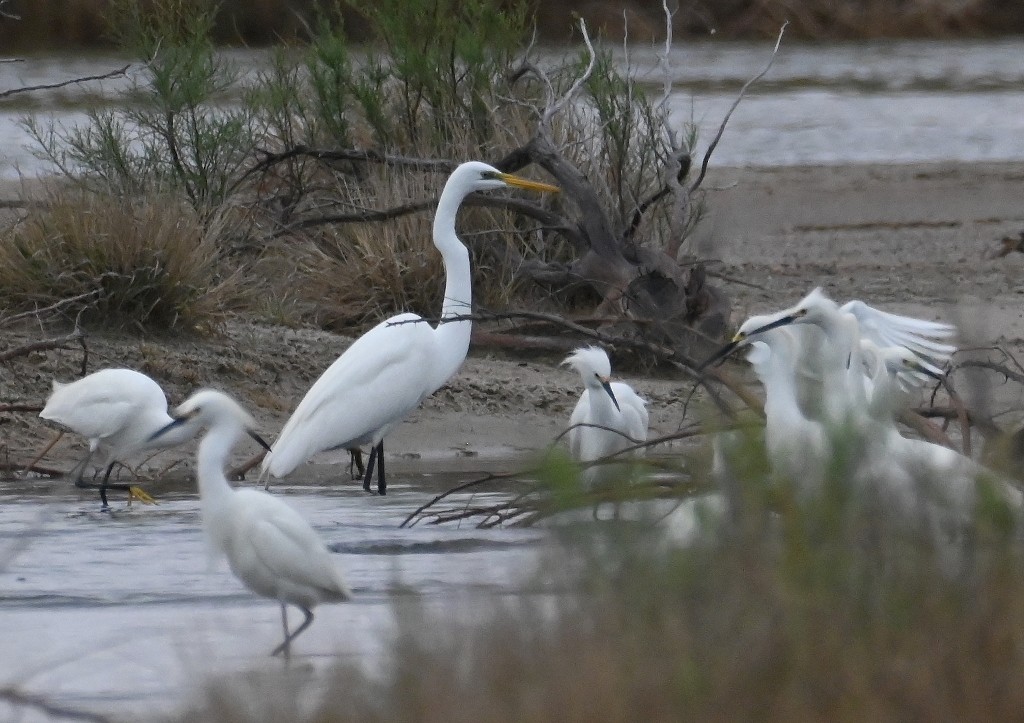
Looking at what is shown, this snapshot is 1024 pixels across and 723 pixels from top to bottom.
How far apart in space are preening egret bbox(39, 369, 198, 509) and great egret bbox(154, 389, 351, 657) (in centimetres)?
249

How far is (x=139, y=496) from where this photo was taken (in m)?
7.73

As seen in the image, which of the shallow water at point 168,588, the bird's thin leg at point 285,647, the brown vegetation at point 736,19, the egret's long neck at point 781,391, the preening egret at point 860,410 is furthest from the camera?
the brown vegetation at point 736,19

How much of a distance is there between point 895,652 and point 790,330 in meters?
3.49

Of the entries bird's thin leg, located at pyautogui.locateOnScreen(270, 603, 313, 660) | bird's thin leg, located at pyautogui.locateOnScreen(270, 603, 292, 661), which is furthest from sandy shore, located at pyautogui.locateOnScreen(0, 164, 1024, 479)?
bird's thin leg, located at pyautogui.locateOnScreen(270, 603, 292, 661)

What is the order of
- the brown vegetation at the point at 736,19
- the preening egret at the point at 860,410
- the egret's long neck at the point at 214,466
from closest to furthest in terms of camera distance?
the preening egret at the point at 860,410 < the egret's long neck at the point at 214,466 < the brown vegetation at the point at 736,19

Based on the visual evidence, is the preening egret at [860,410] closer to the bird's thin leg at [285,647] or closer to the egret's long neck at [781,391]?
the egret's long neck at [781,391]

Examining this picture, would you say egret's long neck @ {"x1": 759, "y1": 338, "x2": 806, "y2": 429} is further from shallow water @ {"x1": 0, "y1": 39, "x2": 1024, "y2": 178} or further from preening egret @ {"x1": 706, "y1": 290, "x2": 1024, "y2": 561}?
shallow water @ {"x1": 0, "y1": 39, "x2": 1024, "y2": 178}

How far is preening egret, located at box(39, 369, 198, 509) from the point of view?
7840 millimetres

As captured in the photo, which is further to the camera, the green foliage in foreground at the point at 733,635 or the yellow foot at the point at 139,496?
the yellow foot at the point at 139,496

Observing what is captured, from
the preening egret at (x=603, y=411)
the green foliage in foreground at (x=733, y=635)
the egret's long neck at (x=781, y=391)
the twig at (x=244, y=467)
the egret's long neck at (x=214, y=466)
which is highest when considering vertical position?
the green foliage in foreground at (x=733, y=635)

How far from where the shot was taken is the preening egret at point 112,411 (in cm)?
784

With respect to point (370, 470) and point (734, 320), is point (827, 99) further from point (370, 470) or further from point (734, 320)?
point (370, 470)

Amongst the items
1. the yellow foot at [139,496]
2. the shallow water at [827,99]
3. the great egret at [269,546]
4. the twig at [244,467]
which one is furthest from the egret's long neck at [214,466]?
the shallow water at [827,99]

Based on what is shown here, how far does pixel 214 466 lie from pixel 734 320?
604cm
